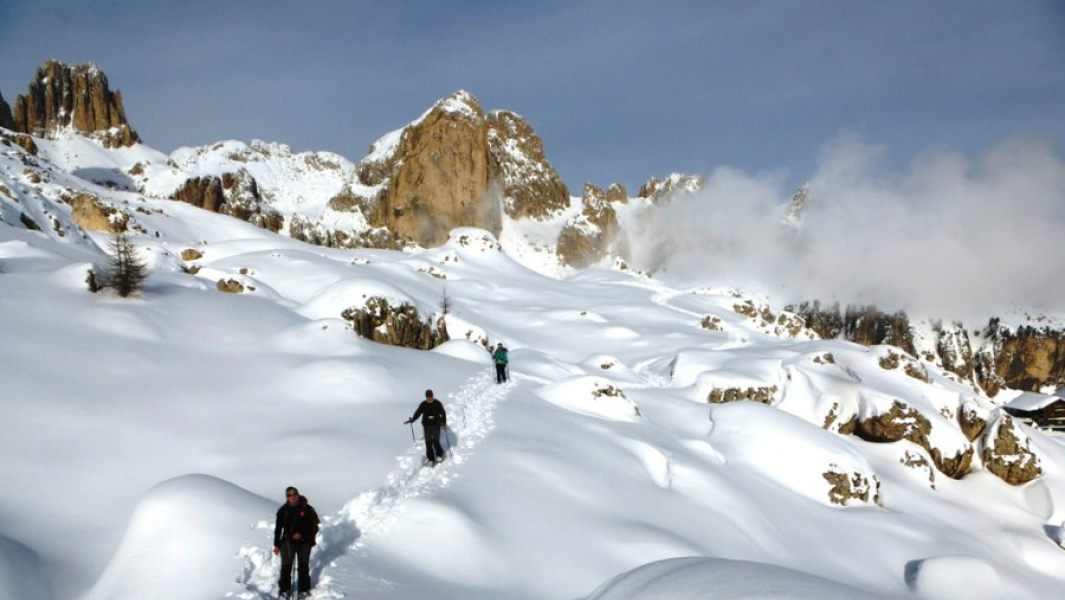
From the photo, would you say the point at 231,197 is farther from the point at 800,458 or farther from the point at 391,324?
the point at 800,458

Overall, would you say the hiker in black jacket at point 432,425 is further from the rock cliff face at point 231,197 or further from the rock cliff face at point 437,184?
the rock cliff face at point 437,184

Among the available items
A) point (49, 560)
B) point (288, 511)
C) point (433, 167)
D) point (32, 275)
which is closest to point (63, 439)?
point (49, 560)

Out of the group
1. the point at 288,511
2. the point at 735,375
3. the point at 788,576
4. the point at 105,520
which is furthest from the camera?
the point at 735,375

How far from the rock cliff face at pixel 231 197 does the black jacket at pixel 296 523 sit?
105m

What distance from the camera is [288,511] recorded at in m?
8.07

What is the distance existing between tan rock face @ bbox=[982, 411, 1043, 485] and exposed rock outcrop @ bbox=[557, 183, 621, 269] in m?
109

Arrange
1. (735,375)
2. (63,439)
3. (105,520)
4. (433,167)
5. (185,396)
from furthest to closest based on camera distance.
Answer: (433,167), (735,375), (185,396), (63,439), (105,520)

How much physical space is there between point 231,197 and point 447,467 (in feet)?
390

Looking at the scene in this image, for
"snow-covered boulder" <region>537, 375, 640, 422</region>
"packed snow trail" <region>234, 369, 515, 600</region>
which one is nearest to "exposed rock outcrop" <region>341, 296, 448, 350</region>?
"snow-covered boulder" <region>537, 375, 640, 422</region>

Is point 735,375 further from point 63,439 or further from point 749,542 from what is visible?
point 63,439

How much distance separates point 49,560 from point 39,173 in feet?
253

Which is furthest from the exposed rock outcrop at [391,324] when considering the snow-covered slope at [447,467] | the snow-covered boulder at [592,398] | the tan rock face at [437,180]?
the tan rock face at [437,180]

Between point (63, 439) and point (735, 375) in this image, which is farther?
point (735, 375)

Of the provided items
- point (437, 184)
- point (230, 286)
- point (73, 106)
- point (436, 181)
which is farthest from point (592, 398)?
point (73, 106)
